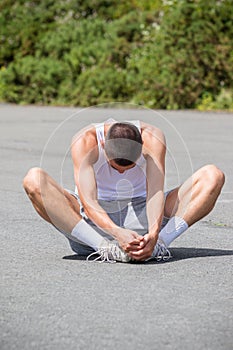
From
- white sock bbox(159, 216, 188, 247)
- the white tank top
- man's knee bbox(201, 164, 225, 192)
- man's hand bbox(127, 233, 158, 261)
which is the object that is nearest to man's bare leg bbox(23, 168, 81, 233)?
the white tank top

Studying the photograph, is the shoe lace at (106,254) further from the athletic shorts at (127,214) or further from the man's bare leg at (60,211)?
the athletic shorts at (127,214)

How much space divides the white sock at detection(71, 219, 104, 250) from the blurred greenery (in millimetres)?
16217

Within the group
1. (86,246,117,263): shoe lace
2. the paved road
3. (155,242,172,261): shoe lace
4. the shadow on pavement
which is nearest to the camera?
the paved road

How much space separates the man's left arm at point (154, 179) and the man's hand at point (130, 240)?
0.16 ft

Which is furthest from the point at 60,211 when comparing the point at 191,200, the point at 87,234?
the point at 191,200

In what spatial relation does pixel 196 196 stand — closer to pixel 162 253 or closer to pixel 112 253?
pixel 162 253

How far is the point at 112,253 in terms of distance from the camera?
6789 millimetres

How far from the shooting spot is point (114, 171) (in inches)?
268

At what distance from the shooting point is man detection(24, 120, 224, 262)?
21.7 ft

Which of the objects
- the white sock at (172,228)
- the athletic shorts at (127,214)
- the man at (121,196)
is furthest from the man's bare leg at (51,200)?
the white sock at (172,228)

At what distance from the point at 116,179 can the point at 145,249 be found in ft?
1.70

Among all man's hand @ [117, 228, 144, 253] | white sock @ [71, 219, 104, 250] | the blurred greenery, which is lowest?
the blurred greenery

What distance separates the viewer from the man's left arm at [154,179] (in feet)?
21.9

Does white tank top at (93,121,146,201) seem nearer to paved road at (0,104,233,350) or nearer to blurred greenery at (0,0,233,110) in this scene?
paved road at (0,104,233,350)
